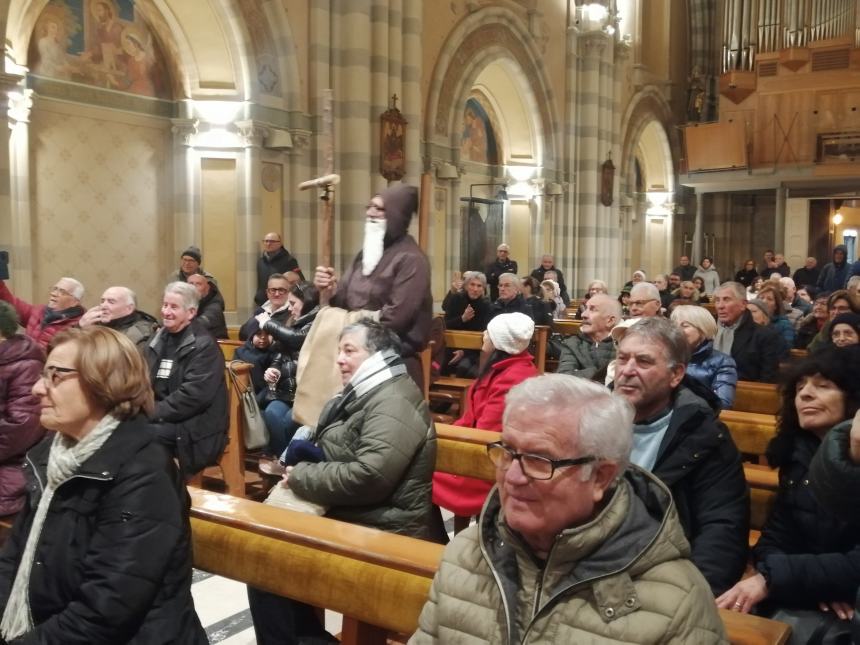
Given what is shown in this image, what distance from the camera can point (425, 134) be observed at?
13.8 m

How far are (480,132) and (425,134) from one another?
342 centimetres

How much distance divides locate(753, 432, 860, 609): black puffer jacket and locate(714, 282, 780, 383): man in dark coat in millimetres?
3309

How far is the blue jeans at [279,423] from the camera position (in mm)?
5641

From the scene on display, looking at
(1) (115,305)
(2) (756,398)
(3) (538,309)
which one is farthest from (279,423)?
(3) (538,309)

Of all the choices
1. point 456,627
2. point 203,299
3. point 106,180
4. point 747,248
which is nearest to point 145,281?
point 106,180

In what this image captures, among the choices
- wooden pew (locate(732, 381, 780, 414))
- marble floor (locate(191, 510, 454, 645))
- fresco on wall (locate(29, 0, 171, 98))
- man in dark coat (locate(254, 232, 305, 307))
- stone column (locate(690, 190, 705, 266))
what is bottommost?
marble floor (locate(191, 510, 454, 645))

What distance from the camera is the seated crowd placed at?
5.63 ft

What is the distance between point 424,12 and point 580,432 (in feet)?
41.7

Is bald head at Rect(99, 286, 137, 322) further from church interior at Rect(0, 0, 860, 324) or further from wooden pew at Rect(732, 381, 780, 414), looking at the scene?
wooden pew at Rect(732, 381, 780, 414)

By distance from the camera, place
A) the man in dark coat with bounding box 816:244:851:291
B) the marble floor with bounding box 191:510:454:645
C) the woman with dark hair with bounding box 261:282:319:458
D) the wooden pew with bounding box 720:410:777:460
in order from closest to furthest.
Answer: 1. the marble floor with bounding box 191:510:454:645
2. the wooden pew with bounding box 720:410:777:460
3. the woman with dark hair with bounding box 261:282:319:458
4. the man in dark coat with bounding box 816:244:851:291

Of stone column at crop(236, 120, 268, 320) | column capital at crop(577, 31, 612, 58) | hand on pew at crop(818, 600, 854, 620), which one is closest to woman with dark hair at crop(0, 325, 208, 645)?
hand on pew at crop(818, 600, 854, 620)

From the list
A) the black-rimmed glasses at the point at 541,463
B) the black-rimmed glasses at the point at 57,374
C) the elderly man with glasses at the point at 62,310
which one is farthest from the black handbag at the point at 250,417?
the black-rimmed glasses at the point at 541,463

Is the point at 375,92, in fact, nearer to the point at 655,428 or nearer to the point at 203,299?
the point at 203,299

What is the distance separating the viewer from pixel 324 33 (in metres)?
11.3
